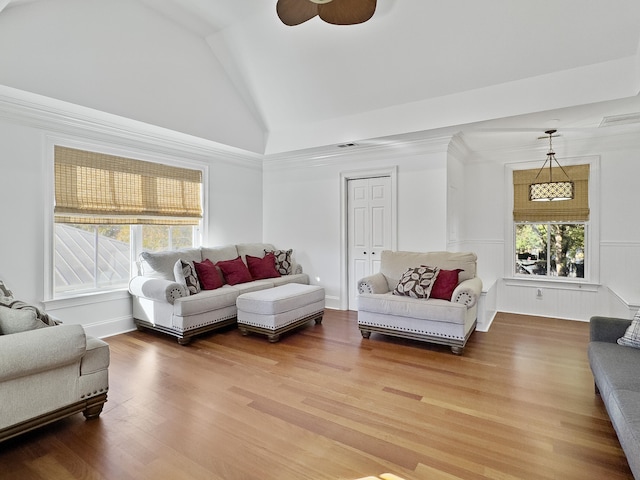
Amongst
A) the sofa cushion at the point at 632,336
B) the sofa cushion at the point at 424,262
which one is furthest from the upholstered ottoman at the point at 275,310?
the sofa cushion at the point at 632,336

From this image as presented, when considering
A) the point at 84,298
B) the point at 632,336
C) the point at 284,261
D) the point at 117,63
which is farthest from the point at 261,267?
the point at 632,336

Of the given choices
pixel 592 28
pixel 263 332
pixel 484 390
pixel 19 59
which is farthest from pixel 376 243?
pixel 19 59

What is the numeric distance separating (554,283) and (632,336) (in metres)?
2.90

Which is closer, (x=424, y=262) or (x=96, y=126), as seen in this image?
(x=96, y=126)

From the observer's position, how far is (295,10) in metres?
2.75

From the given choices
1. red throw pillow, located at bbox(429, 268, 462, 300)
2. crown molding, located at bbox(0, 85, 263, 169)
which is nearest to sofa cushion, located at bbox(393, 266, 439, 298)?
red throw pillow, located at bbox(429, 268, 462, 300)

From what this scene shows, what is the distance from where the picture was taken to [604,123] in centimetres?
404

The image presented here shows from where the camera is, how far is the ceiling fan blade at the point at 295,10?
2.67 metres

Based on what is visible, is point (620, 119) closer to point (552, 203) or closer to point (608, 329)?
point (552, 203)

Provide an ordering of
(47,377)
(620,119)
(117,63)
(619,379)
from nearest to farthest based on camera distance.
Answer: (619,379)
(47,377)
(117,63)
(620,119)

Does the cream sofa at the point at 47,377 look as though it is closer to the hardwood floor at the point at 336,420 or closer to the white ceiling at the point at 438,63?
the hardwood floor at the point at 336,420

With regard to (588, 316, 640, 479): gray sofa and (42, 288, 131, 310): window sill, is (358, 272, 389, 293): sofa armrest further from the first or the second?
(42, 288, 131, 310): window sill

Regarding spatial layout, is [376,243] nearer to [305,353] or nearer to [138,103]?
[305,353]

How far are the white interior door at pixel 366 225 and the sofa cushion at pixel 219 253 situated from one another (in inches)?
70.1
